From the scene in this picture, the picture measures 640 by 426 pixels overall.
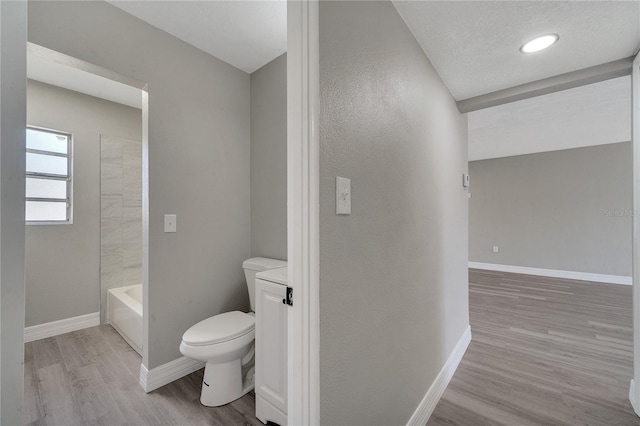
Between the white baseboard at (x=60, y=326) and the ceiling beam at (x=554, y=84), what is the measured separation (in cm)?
416

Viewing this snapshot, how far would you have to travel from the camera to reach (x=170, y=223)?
6.11ft

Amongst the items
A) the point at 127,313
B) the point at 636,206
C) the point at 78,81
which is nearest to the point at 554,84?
the point at 636,206

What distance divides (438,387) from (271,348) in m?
1.15

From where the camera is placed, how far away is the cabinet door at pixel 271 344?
4.65ft

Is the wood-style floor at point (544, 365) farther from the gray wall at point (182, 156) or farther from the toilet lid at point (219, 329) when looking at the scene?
the gray wall at point (182, 156)

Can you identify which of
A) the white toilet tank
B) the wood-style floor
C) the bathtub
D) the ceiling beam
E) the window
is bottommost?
the wood-style floor

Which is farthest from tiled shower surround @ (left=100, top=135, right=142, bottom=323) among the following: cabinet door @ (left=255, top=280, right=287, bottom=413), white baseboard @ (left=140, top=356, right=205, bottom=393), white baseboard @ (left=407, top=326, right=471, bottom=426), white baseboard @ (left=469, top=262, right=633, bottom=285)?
white baseboard @ (left=469, top=262, right=633, bottom=285)

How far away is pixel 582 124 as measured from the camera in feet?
11.3

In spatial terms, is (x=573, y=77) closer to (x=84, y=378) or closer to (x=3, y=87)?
(x=3, y=87)

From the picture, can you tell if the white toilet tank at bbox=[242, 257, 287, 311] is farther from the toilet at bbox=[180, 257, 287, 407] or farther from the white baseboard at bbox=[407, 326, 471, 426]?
the white baseboard at bbox=[407, 326, 471, 426]

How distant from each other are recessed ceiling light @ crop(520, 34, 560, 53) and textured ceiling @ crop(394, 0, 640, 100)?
0.03m

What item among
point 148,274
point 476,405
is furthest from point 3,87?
point 476,405

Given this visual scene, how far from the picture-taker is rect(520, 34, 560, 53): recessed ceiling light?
1.46 m

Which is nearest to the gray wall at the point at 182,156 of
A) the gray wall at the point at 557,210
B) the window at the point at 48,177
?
the window at the point at 48,177
